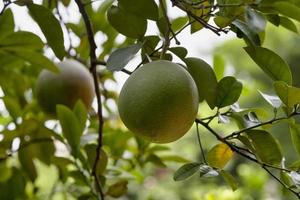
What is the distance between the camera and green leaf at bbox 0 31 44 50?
0.83 meters

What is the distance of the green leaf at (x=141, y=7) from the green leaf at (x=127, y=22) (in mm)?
14

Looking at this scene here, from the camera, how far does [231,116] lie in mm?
685

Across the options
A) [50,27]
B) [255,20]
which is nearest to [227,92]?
[255,20]

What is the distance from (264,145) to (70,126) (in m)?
0.35

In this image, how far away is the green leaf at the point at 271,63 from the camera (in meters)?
0.63

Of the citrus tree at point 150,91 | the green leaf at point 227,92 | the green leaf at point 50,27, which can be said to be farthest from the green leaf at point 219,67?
the green leaf at point 50,27

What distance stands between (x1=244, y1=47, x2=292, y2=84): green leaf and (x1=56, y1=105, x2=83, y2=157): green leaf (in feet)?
1.14

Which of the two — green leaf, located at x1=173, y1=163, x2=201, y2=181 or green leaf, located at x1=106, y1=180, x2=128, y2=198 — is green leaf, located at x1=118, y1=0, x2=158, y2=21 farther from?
green leaf, located at x1=106, y1=180, x2=128, y2=198

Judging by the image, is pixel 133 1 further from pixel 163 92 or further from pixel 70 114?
pixel 70 114

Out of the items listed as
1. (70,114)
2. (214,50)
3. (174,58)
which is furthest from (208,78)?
(214,50)

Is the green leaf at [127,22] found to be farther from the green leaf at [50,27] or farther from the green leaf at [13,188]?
the green leaf at [13,188]

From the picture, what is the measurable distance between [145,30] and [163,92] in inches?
5.7

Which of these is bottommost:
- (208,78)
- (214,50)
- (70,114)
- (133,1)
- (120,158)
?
(214,50)

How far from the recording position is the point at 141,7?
0.65 meters
